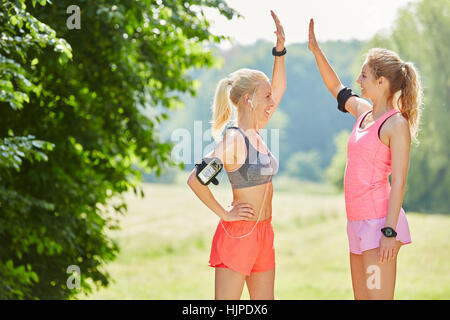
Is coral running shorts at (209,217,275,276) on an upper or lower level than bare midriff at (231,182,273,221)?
lower

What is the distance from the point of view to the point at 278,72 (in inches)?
120

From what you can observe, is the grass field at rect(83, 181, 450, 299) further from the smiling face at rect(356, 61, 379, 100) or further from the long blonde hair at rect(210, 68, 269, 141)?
the smiling face at rect(356, 61, 379, 100)

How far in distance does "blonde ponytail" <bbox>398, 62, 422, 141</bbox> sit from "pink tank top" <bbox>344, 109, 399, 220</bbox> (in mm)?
52

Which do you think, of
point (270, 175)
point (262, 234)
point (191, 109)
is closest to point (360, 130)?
point (270, 175)

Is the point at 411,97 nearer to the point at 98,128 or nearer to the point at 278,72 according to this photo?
the point at 278,72

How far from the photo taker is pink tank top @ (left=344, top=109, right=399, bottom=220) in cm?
262

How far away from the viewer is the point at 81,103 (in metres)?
5.52

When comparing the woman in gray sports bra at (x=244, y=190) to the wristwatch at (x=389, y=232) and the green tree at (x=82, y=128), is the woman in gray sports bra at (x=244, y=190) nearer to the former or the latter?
the wristwatch at (x=389, y=232)

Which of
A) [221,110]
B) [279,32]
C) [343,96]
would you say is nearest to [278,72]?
[279,32]

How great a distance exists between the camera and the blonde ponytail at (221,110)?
2.77 metres

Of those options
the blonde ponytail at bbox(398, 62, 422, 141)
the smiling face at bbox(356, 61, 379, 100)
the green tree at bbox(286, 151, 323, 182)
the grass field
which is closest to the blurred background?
the grass field

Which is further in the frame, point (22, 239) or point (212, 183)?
point (22, 239)

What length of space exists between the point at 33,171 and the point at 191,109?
3243 cm
